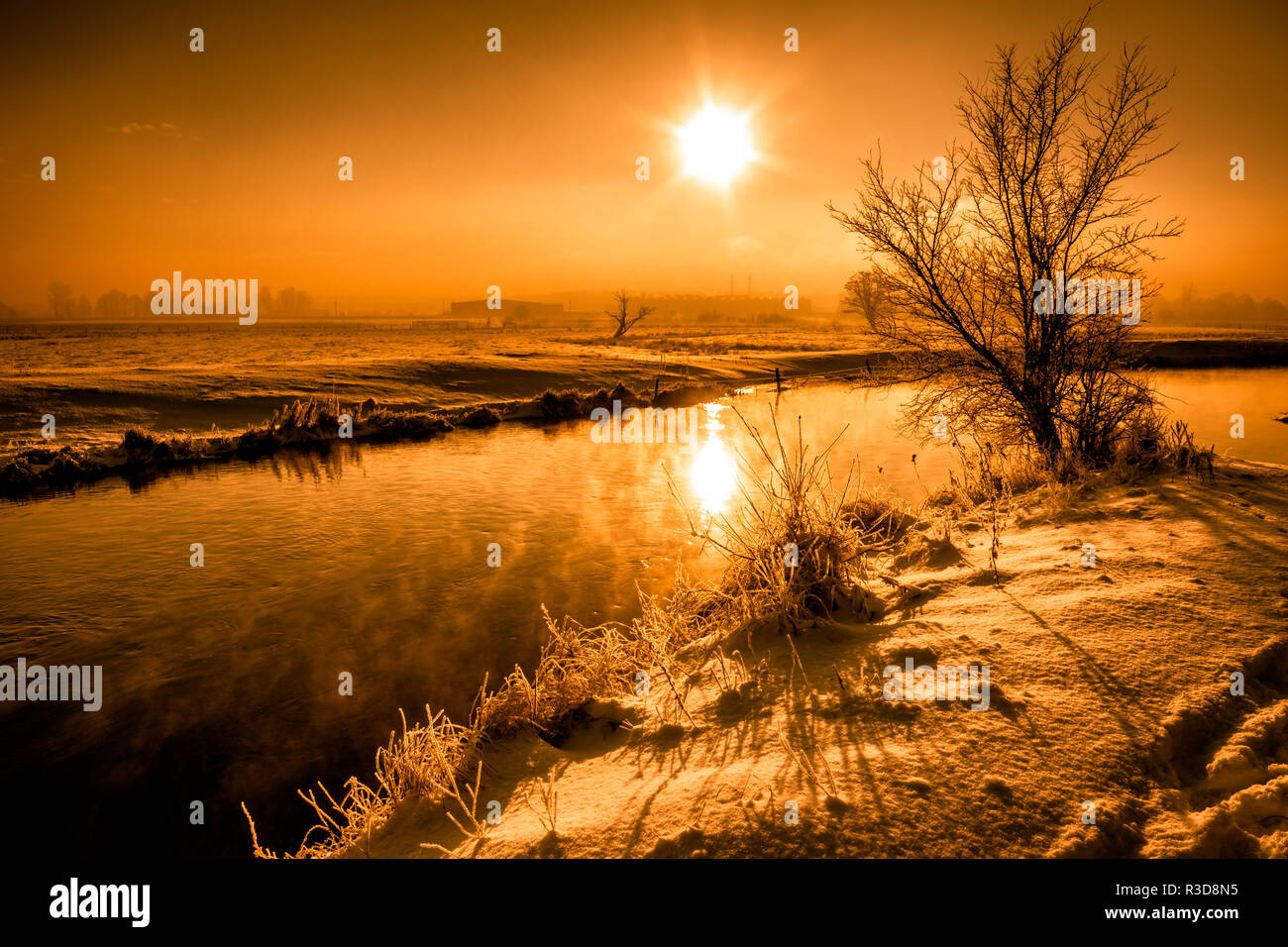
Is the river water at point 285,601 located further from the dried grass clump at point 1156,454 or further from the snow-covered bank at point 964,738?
the dried grass clump at point 1156,454

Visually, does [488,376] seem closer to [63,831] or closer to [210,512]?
[210,512]

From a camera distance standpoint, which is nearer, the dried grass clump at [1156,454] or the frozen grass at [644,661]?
the frozen grass at [644,661]

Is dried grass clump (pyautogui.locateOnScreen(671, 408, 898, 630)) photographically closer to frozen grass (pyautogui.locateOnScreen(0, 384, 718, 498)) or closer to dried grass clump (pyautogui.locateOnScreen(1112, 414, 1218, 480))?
dried grass clump (pyautogui.locateOnScreen(1112, 414, 1218, 480))

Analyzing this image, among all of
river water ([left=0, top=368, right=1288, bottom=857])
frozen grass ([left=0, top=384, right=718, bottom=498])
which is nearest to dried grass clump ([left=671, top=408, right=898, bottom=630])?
river water ([left=0, top=368, right=1288, bottom=857])

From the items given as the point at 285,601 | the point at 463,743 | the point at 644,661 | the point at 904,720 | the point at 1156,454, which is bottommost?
the point at 285,601

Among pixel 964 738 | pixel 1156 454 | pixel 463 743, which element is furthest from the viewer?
pixel 1156 454

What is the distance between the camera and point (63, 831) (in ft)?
14.9

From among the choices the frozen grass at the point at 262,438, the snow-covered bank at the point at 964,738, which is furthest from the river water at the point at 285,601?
the snow-covered bank at the point at 964,738

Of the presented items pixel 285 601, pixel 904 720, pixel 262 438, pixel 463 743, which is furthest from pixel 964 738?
pixel 262 438

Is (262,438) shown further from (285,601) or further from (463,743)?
(463,743)

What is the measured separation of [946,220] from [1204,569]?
7.21 meters

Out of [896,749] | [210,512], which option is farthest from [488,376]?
[896,749]

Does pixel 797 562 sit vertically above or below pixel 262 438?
below

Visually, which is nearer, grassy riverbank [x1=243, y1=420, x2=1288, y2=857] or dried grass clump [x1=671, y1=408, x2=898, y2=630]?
grassy riverbank [x1=243, y1=420, x2=1288, y2=857]
